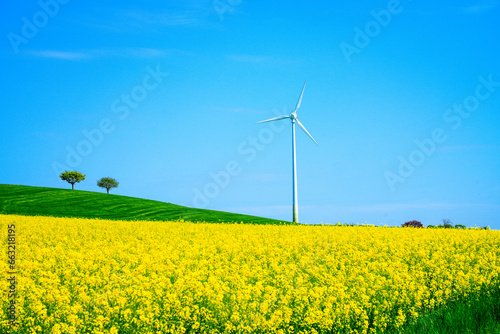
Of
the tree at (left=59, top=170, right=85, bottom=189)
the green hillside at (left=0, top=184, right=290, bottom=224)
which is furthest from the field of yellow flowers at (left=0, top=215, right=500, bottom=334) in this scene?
the tree at (left=59, top=170, right=85, bottom=189)

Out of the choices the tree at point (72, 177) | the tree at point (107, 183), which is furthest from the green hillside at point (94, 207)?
the tree at point (107, 183)

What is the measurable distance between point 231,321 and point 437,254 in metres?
8.74

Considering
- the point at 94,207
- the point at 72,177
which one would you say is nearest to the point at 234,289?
the point at 94,207

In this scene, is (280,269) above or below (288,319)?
above

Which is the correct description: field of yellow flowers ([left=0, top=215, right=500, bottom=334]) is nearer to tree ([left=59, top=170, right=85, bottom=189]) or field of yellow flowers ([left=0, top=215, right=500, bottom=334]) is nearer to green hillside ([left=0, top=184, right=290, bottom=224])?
green hillside ([left=0, top=184, right=290, bottom=224])

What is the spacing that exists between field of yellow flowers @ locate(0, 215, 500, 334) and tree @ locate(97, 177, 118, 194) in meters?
A: 69.9

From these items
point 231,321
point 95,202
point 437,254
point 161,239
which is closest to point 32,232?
point 161,239

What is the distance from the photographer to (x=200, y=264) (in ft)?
38.0

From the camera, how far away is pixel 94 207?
46.5 metres

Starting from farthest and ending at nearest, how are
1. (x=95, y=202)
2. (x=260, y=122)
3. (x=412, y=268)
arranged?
(x=95, y=202) → (x=260, y=122) → (x=412, y=268)

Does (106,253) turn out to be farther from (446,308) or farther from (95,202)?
(95,202)

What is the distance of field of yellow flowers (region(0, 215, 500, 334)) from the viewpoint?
805 cm

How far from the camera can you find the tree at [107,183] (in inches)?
3246

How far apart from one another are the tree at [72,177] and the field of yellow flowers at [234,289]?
220 feet
